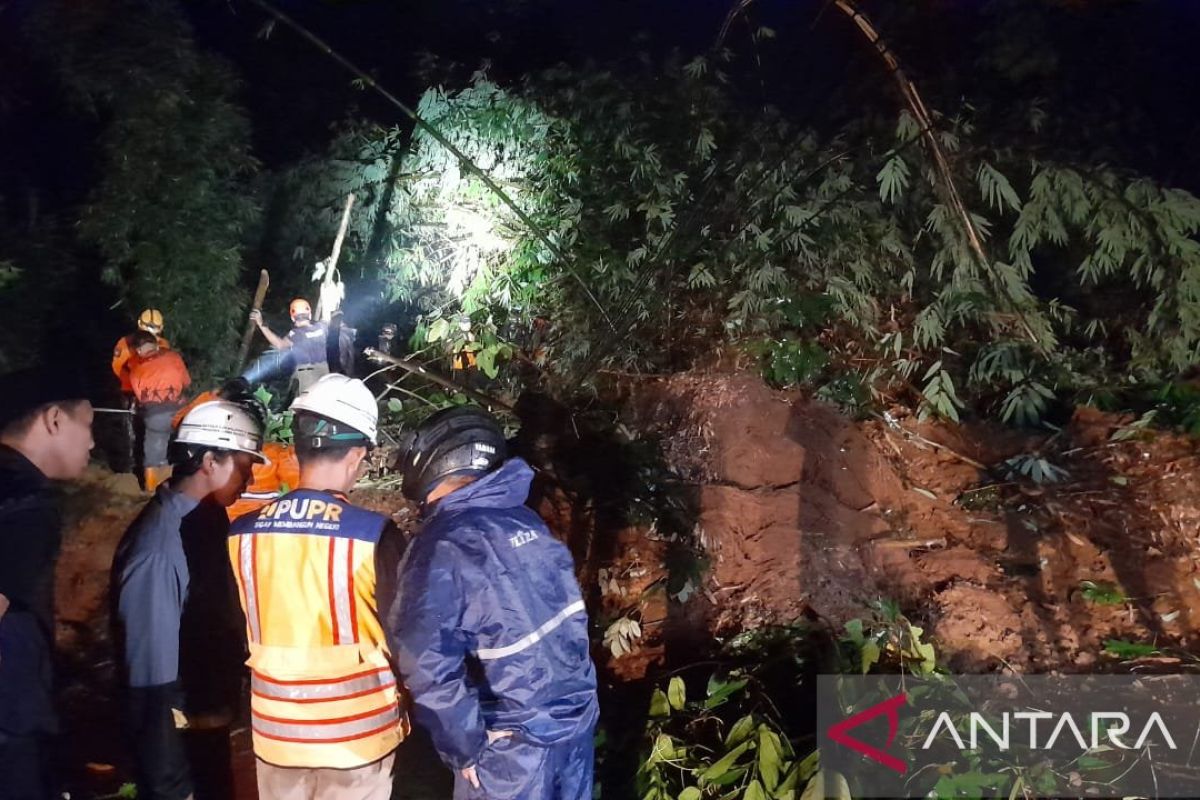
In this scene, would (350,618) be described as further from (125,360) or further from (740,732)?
(125,360)

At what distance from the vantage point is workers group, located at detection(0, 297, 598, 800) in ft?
7.26

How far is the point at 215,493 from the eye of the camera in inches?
112

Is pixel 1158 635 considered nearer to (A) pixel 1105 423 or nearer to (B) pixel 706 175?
(A) pixel 1105 423

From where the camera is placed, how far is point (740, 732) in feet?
11.1

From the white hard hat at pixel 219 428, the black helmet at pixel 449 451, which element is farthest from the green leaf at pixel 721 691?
the white hard hat at pixel 219 428

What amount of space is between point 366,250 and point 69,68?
3710mm

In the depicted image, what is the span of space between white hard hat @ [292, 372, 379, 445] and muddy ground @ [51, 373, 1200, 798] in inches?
79.1

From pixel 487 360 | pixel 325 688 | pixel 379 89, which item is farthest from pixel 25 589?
pixel 487 360

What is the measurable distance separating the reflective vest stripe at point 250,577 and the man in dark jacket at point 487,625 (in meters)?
0.35

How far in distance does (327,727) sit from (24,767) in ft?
3.08

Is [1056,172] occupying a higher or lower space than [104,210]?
lower

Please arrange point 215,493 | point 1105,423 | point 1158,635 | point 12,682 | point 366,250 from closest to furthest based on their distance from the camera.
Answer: point 12,682 < point 215,493 < point 1158,635 < point 1105,423 < point 366,250

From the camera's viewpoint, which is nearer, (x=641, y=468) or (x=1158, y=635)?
(x=1158, y=635)

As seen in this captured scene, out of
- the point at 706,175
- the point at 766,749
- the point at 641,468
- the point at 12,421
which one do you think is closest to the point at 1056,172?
the point at 706,175
